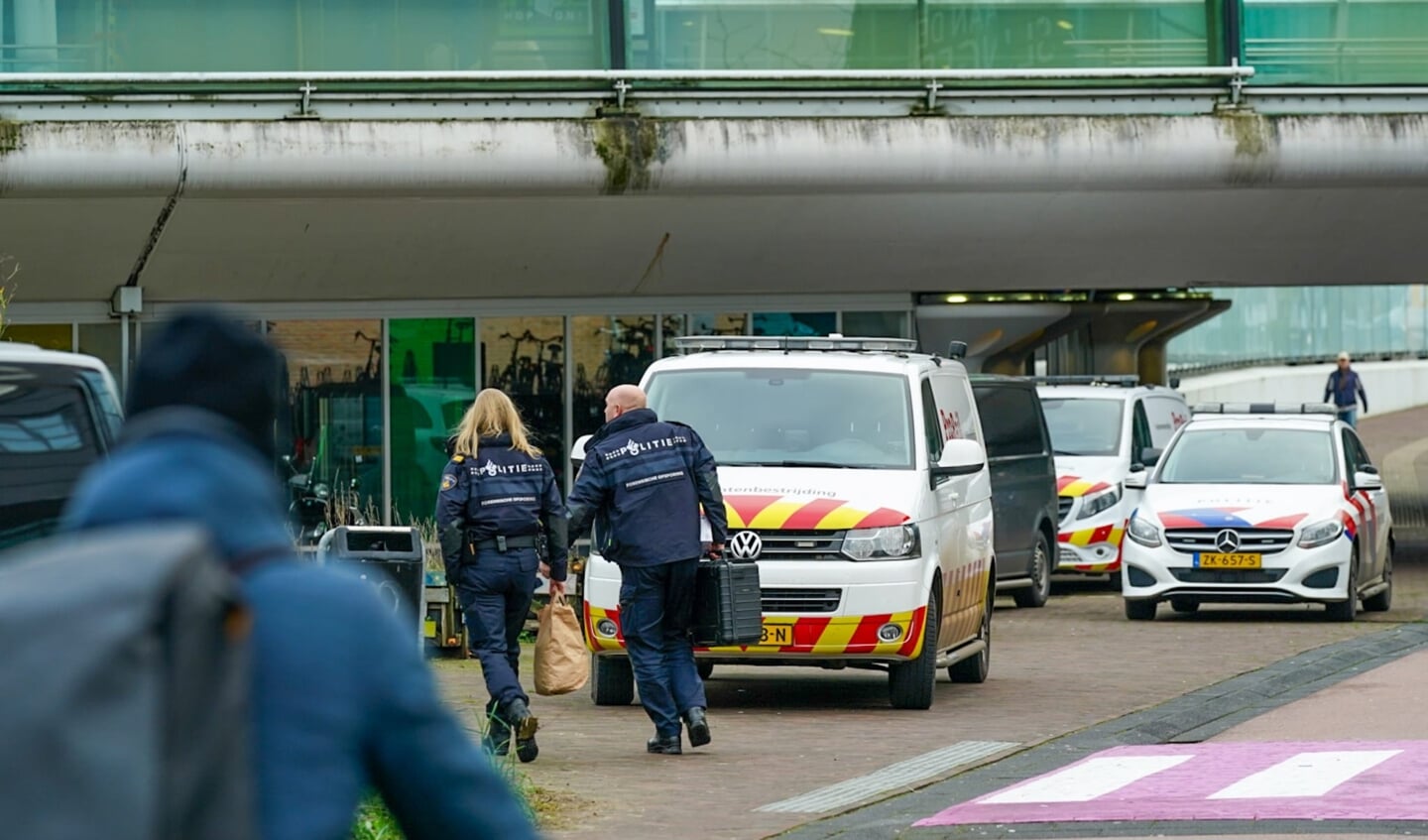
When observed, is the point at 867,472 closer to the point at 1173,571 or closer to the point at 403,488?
the point at 1173,571

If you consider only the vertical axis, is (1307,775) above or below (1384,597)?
above

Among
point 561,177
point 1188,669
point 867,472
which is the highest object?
point 561,177

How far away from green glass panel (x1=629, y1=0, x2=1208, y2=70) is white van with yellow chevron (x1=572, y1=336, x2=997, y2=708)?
738 cm

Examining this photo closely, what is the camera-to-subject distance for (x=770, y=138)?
21.2 meters

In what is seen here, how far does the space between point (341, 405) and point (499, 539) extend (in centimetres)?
1450

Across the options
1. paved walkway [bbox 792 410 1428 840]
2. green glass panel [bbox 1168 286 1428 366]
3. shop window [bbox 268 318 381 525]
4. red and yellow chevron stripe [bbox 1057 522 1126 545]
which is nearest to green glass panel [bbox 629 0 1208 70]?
red and yellow chevron stripe [bbox 1057 522 1126 545]

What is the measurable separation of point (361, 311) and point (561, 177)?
15.0ft

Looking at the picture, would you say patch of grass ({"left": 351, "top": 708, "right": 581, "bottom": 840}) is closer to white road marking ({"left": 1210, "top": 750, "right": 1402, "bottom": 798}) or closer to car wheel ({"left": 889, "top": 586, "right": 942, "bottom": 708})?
white road marking ({"left": 1210, "top": 750, "right": 1402, "bottom": 798})

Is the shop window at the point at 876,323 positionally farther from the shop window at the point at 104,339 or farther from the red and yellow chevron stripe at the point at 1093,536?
the shop window at the point at 104,339

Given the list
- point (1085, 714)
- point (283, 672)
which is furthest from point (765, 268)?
point (283, 672)

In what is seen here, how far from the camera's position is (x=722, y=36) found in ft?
71.1

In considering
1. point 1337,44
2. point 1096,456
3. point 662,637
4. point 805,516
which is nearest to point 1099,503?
point 1096,456

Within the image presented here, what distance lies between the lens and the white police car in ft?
60.6

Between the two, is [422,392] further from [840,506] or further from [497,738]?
[497,738]
